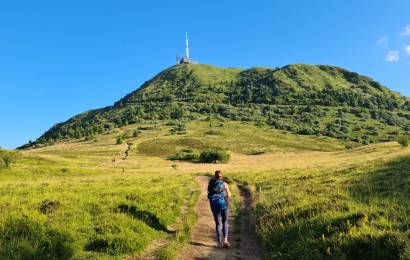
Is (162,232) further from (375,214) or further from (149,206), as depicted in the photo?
(375,214)

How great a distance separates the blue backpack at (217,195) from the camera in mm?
14500

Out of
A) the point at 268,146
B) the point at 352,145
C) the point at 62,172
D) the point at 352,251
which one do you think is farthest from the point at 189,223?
the point at 352,145

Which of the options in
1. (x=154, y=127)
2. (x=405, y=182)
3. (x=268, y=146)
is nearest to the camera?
(x=405, y=182)

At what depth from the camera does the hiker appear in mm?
13680

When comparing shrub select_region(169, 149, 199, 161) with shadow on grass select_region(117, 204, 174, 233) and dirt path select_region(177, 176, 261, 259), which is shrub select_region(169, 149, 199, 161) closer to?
dirt path select_region(177, 176, 261, 259)

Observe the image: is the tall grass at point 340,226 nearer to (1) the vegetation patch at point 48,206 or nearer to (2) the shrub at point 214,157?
(1) the vegetation patch at point 48,206

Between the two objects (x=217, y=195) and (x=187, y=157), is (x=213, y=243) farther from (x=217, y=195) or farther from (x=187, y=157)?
(x=187, y=157)

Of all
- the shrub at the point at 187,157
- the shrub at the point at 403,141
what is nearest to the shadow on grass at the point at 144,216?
the shrub at the point at 403,141

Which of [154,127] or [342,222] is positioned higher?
[154,127]

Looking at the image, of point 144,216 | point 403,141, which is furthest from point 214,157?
point 144,216

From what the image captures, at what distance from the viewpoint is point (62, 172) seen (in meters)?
52.2

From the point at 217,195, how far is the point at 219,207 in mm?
484

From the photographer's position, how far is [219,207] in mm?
14477

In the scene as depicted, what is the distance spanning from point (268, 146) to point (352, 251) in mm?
113754
